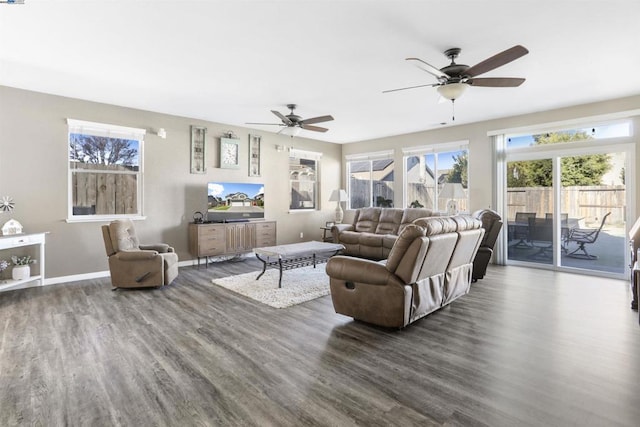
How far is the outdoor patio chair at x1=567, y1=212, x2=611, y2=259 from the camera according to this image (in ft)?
18.1

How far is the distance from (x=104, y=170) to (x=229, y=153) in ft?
7.43

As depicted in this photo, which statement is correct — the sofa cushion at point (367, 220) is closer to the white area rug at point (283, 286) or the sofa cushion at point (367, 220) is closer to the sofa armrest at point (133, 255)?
the white area rug at point (283, 286)

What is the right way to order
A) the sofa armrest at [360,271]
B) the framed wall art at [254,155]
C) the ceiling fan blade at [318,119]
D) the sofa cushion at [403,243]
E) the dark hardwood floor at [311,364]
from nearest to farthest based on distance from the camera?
1. the dark hardwood floor at [311,364]
2. the sofa cushion at [403,243]
3. the sofa armrest at [360,271]
4. the ceiling fan blade at [318,119]
5. the framed wall art at [254,155]

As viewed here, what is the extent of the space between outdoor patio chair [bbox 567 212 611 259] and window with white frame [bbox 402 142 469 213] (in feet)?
6.12

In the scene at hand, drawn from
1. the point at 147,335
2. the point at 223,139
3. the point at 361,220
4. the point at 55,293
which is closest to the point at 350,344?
the point at 147,335

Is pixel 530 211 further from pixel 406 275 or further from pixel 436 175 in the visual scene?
pixel 406 275

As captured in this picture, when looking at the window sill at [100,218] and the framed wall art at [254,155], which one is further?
the framed wall art at [254,155]

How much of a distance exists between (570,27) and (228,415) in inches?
163

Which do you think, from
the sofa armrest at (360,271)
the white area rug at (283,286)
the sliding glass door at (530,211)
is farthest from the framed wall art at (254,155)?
the sliding glass door at (530,211)

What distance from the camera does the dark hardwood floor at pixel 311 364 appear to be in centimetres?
193

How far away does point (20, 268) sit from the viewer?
450 cm

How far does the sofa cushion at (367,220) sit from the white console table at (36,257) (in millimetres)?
5467

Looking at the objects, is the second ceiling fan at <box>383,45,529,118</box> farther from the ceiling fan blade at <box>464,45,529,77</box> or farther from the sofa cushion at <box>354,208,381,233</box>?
the sofa cushion at <box>354,208,381,233</box>

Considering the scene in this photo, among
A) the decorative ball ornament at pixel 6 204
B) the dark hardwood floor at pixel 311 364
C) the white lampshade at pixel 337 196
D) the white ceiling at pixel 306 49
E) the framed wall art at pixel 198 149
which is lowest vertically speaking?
the dark hardwood floor at pixel 311 364
